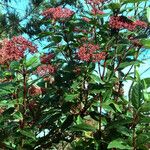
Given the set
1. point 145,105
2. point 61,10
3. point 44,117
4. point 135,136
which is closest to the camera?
point 145,105

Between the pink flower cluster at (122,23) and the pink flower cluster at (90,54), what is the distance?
22cm

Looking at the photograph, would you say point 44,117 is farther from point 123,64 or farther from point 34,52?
point 123,64

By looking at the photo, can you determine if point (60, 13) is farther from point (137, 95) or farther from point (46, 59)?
point (137, 95)

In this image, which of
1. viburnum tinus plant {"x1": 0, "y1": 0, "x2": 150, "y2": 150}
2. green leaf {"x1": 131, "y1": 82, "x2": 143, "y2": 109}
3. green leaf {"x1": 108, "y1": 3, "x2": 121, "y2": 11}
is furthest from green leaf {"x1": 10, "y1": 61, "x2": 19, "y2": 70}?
green leaf {"x1": 131, "y1": 82, "x2": 143, "y2": 109}

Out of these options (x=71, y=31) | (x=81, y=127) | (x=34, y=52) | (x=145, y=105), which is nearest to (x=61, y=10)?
(x=71, y=31)

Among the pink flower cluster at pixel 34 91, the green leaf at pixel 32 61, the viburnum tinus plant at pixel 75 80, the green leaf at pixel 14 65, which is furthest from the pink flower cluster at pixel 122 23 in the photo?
the pink flower cluster at pixel 34 91

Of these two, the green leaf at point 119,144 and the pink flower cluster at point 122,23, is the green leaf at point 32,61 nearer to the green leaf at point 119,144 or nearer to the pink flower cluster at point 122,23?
the pink flower cluster at point 122,23

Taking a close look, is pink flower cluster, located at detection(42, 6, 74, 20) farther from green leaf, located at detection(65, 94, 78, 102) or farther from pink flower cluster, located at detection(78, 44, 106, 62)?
green leaf, located at detection(65, 94, 78, 102)

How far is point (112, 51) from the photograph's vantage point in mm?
3562

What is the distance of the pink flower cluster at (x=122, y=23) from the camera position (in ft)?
11.0

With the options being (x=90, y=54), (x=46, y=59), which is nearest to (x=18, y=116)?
(x=46, y=59)

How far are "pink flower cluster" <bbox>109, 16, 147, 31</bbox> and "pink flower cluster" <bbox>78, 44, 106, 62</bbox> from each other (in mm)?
225

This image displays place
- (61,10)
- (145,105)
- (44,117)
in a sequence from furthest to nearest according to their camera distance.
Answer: (61,10), (44,117), (145,105)

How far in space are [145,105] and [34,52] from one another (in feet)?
3.53
